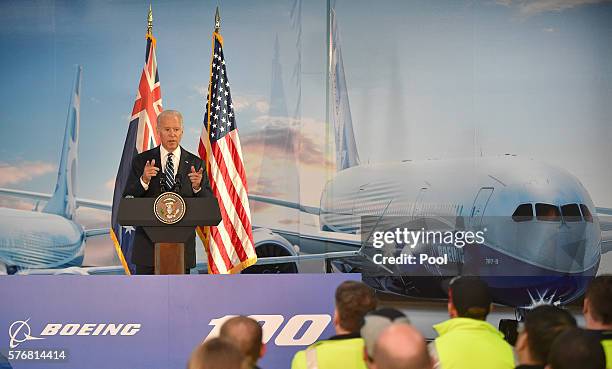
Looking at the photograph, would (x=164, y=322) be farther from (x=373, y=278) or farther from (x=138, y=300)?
(x=373, y=278)

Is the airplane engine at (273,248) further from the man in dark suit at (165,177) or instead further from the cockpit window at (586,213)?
the cockpit window at (586,213)

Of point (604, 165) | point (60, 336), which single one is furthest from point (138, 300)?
point (604, 165)

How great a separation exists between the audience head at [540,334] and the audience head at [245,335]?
3.27 feet

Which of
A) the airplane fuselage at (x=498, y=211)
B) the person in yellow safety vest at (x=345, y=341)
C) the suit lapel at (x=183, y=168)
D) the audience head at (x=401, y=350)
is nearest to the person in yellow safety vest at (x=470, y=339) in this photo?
the person in yellow safety vest at (x=345, y=341)

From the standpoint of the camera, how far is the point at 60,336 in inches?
195

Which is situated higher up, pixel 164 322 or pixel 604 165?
pixel 604 165

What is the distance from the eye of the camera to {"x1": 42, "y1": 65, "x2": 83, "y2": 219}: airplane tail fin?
875cm

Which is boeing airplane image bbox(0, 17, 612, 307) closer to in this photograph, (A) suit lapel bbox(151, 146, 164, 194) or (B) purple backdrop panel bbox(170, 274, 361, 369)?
(A) suit lapel bbox(151, 146, 164, 194)

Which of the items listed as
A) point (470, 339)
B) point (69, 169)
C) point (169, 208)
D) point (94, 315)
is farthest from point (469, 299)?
point (69, 169)

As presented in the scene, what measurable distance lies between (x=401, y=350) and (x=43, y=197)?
6.89 metres

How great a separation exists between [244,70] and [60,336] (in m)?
4.33

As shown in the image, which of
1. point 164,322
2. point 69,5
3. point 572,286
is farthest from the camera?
point 69,5

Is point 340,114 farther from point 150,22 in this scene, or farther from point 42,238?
point 42,238

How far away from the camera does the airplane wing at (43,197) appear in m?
8.73
